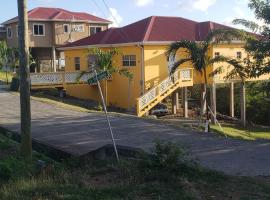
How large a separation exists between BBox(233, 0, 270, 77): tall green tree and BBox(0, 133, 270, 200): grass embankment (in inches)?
294

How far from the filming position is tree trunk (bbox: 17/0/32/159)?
10594 mm

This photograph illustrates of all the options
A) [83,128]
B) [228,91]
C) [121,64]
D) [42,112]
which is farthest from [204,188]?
[228,91]

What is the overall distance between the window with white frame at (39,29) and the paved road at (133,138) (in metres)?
22.6

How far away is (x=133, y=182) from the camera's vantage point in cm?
833

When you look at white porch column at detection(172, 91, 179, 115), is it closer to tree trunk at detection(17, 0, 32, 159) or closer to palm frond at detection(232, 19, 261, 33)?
palm frond at detection(232, 19, 261, 33)

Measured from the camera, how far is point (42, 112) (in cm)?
2430

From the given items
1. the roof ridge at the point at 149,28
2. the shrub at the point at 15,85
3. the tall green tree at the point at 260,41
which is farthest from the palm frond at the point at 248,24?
the shrub at the point at 15,85

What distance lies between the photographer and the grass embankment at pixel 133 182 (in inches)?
300

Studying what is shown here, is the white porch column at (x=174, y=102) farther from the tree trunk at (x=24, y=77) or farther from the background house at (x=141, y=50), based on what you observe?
the tree trunk at (x=24, y=77)

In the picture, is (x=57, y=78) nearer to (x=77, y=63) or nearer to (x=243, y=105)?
(x=77, y=63)

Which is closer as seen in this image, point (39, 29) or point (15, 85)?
point (15, 85)

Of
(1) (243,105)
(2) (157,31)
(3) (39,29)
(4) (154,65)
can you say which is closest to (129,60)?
(4) (154,65)

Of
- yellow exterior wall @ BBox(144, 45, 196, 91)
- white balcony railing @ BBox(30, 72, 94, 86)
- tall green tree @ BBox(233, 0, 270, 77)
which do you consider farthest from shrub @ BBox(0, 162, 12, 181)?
white balcony railing @ BBox(30, 72, 94, 86)

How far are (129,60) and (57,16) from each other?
1653 centimetres
